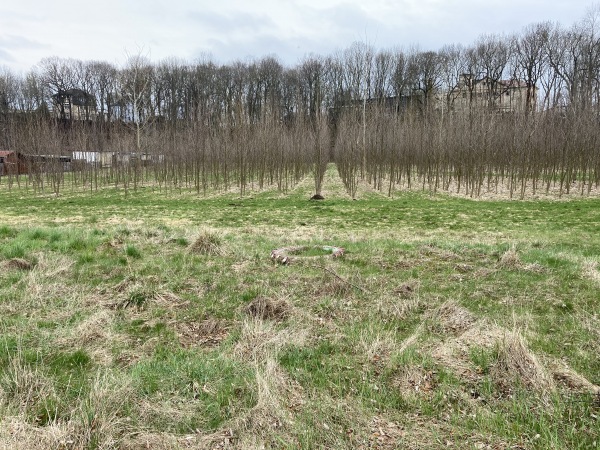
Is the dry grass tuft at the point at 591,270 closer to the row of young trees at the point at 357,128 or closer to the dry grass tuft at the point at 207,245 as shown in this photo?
the dry grass tuft at the point at 207,245

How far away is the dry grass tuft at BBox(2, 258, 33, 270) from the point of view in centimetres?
603

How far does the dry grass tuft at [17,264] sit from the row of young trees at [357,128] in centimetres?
1389

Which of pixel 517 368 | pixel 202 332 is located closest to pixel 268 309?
pixel 202 332

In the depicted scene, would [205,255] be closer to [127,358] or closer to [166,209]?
[127,358]

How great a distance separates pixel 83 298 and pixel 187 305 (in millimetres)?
1238

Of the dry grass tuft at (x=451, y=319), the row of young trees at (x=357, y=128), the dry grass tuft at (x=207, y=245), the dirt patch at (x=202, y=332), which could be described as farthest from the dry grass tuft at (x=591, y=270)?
the row of young trees at (x=357, y=128)

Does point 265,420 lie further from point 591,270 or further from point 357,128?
point 357,128

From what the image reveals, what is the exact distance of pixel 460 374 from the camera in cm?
323

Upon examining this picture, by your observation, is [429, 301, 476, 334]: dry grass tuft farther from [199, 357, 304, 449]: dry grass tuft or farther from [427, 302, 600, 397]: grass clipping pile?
[199, 357, 304, 449]: dry grass tuft

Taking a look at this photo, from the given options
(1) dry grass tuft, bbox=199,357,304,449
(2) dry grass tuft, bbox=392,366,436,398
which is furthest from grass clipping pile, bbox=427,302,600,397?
(1) dry grass tuft, bbox=199,357,304,449

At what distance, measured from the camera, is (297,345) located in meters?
3.71

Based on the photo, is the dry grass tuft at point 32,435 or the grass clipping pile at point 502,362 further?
the grass clipping pile at point 502,362

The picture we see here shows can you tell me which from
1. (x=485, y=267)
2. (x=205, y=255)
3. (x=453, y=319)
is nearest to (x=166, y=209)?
(x=205, y=255)

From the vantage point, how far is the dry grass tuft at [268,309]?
14.5ft
